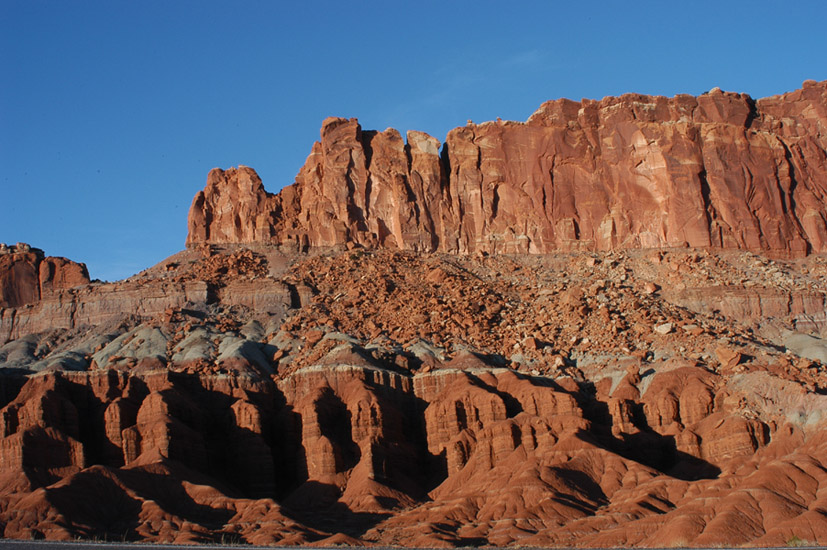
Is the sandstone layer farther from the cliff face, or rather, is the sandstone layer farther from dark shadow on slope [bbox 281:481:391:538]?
the cliff face

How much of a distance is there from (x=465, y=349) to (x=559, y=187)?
32.9 meters

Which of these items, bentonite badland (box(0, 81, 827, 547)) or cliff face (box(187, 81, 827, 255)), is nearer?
bentonite badland (box(0, 81, 827, 547))

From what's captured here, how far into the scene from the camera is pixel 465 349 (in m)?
93.2

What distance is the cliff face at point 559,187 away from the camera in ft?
382

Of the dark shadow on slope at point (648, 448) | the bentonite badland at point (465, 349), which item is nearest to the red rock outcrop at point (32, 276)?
the bentonite badland at point (465, 349)

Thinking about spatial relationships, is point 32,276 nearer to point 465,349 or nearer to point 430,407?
point 465,349

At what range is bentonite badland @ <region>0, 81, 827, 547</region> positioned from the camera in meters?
69.6

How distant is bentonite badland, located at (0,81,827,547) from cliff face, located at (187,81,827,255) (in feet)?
0.81

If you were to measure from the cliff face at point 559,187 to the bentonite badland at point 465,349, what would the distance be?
0.81ft

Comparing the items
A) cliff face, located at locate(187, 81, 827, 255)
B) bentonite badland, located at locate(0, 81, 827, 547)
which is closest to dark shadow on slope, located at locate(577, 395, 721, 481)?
bentonite badland, located at locate(0, 81, 827, 547)

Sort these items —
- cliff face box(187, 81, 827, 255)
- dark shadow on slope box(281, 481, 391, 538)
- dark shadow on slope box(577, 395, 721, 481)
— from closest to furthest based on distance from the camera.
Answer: dark shadow on slope box(281, 481, 391, 538) → dark shadow on slope box(577, 395, 721, 481) → cliff face box(187, 81, 827, 255)

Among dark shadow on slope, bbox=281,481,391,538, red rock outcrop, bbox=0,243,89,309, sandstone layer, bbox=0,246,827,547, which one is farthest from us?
red rock outcrop, bbox=0,243,89,309

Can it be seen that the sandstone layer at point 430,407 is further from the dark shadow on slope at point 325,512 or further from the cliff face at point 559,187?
the cliff face at point 559,187

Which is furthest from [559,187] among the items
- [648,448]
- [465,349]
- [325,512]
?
[325,512]
